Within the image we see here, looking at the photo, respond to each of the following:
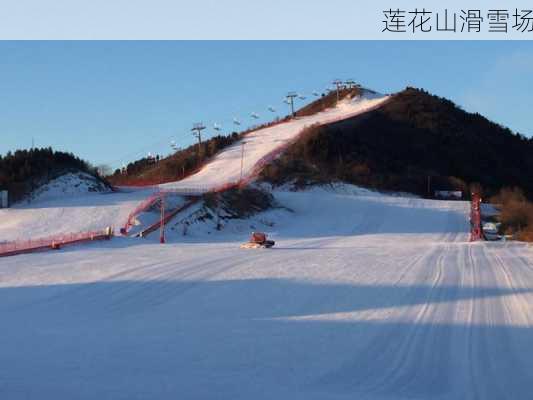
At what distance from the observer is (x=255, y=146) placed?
80.8m

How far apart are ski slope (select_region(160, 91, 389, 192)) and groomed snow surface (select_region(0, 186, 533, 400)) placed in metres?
26.6

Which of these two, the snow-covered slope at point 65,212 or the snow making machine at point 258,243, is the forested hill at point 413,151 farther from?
the snow making machine at point 258,243

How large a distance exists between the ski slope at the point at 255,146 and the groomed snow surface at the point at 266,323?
87.3 feet

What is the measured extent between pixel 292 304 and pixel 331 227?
30.0 meters

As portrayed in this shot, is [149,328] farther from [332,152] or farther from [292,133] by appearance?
[292,133]

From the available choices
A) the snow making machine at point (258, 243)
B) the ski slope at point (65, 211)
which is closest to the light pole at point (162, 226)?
the ski slope at point (65, 211)

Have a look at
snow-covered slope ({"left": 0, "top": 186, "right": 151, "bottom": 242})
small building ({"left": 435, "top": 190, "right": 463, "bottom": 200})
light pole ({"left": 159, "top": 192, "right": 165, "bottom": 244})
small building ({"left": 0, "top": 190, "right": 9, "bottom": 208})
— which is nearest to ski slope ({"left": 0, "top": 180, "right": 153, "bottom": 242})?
snow-covered slope ({"left": 0, "top": 186, "right": 151, "bottom": 242})

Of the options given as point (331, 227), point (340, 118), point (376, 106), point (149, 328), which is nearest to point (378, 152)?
point (340, 118)

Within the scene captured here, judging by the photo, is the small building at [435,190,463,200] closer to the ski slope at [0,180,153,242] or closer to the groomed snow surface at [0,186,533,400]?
the ski slope at [0,180,153,242]

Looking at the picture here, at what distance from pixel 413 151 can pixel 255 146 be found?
17.0 metres

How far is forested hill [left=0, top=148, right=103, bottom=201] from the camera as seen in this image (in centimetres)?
5094

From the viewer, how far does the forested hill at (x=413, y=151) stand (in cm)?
7006

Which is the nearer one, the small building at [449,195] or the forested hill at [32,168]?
the forested hill at [32,168]

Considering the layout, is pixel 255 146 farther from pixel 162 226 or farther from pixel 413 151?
pixel 162 226
